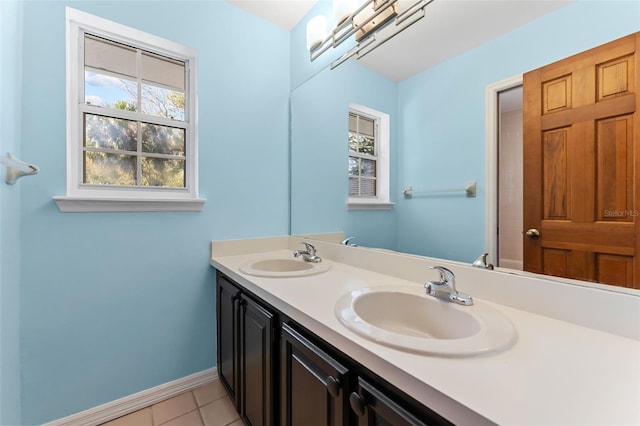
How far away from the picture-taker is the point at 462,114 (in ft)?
3.48

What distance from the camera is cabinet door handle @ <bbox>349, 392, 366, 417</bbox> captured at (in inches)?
25.5

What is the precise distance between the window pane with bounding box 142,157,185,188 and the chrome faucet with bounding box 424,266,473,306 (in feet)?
5.24

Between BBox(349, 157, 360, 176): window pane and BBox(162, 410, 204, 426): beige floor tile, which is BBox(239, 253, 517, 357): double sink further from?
BBox(162, 410, 204, 426): beige floor tile

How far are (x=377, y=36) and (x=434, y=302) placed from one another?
1.33 meters

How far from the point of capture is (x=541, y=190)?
850 millimetres

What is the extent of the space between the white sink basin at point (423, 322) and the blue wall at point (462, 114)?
0.27 m

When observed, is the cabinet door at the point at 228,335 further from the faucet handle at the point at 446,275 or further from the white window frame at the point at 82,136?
the faucet handle at the point at 446,275

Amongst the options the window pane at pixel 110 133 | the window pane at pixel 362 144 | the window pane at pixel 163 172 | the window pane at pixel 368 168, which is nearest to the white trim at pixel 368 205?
the window pane at pixel 368 168

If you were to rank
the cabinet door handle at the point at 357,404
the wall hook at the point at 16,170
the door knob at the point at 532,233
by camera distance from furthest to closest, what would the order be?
the wall hook at the point at 16,170
the door knob at the point at 532,233
the cabinet door handle at the point at 357,404

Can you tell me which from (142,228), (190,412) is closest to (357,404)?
(190,412)

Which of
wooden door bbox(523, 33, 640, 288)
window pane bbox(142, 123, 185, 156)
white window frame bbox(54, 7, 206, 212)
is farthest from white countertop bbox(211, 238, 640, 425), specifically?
window pane bbox(142, 123, 185, 156)

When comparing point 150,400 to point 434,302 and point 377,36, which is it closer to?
point 434,302

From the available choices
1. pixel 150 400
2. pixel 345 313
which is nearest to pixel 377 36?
pixel 345 313

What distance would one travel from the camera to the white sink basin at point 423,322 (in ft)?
2.00
